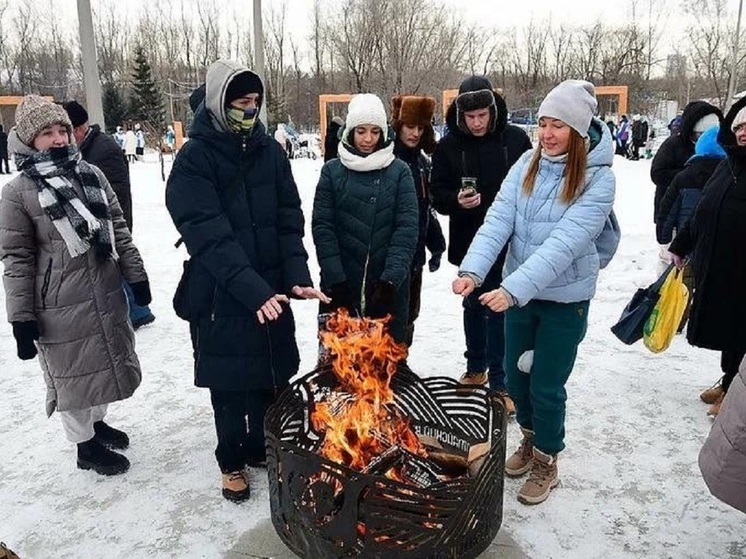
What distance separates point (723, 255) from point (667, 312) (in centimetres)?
71

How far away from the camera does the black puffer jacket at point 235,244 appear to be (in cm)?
271

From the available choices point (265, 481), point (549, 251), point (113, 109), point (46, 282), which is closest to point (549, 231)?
point (549, 251)

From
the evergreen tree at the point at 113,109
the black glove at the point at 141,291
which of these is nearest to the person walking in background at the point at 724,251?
the black glove at the point at 141,291

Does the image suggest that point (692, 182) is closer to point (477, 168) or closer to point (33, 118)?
point (477, 168)

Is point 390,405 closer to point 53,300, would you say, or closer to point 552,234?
point 552,234

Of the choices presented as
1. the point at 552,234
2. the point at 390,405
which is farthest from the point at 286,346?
the point at 552,234

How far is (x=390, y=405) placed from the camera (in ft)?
9.93

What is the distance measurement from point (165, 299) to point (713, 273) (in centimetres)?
506

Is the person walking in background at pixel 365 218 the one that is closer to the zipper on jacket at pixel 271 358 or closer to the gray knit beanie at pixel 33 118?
the zipper on jacket at pixel 271 358

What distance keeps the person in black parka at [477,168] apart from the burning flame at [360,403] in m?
1.17

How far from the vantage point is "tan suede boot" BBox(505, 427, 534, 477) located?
11.0ft

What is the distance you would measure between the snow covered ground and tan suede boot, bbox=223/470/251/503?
2.4 inches

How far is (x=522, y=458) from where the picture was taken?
11.1 ft

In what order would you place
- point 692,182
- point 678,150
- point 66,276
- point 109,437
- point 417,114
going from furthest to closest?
point 678,150
point 692,182
point 417,114
point 109,437
point 66,276
